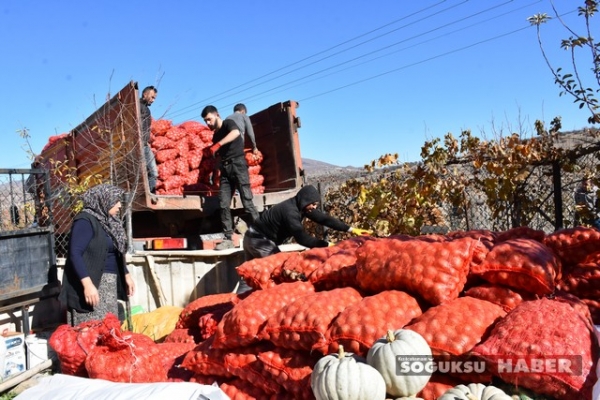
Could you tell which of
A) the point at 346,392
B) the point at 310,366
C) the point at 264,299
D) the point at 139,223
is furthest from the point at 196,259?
the point at 346,392

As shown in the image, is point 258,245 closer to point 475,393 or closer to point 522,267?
point 522,267

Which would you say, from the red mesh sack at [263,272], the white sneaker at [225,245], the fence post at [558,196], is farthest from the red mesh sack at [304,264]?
the fence post at [558,196]

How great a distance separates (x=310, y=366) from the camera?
3.07 metres

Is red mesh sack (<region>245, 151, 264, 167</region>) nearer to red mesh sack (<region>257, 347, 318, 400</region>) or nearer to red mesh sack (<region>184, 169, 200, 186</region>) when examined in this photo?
red mesh sack (<region>184, 169, 200, 186</region>)

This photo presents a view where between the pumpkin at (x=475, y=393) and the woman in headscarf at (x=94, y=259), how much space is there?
10.4ft

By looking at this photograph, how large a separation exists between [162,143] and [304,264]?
14.9 ft

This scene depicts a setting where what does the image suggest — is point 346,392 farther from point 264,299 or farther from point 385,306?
point 264,299

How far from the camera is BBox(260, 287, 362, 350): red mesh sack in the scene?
119 inches

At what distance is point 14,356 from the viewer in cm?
444

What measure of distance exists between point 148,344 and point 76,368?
2.17 ft

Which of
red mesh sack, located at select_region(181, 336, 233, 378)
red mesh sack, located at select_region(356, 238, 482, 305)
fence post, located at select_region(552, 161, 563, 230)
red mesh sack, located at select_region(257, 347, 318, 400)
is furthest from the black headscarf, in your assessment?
fence post, located at select_region(552, 161, 563, 230)

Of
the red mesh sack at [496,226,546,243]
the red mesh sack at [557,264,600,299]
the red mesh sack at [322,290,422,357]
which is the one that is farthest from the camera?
the red mesh sack at [496,226,546,243]

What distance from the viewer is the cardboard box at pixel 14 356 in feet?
14.3

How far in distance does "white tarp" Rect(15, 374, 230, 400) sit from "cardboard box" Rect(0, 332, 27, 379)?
1402 millimetres
